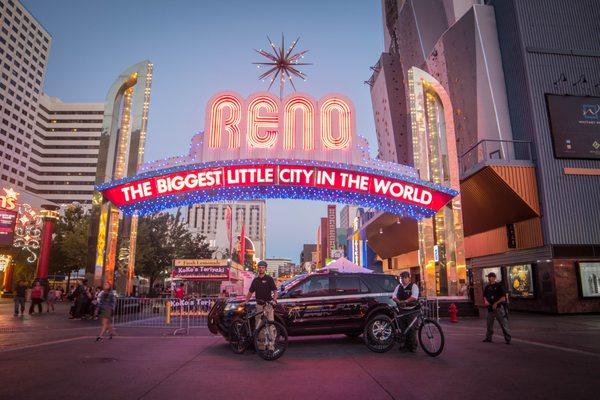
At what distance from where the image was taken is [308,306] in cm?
1039

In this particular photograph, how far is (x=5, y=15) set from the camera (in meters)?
116

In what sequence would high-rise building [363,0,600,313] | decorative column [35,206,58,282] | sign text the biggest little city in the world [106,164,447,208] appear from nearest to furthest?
sign text the biggest little city in the world [106,164,447,208] < high-rise building [363,0,600,313] < decorative column [35,206,58,282]

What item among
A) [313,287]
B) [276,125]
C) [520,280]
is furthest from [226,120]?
[520,280]

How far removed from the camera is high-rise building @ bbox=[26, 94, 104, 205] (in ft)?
418

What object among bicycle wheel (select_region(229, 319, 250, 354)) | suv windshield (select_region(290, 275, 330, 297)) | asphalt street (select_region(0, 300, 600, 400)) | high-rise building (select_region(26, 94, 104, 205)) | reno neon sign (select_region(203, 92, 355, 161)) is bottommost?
asphalt street (select_region(0, 300, 600, 400))

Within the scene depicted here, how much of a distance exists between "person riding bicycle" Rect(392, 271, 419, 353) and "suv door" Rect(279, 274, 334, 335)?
5.93ft

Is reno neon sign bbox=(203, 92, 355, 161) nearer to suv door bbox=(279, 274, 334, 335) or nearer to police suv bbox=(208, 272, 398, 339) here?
police suv bbox=(208, 272, 398, 339)

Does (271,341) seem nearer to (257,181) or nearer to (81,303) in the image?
(257,181)

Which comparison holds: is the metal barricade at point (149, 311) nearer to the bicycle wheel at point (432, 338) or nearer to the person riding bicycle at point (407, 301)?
the person riding bicycle at point (407, 301)

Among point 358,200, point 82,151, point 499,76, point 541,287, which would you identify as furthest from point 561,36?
point 82,151

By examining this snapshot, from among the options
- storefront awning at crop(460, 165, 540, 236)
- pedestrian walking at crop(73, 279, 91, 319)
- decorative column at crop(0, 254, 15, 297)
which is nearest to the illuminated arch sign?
pedestrian walking at crop(73, 279, 91, 319)

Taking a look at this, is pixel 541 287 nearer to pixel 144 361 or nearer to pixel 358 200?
pixel 358 200

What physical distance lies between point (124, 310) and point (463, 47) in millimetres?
26536

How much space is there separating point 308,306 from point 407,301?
2.48m
